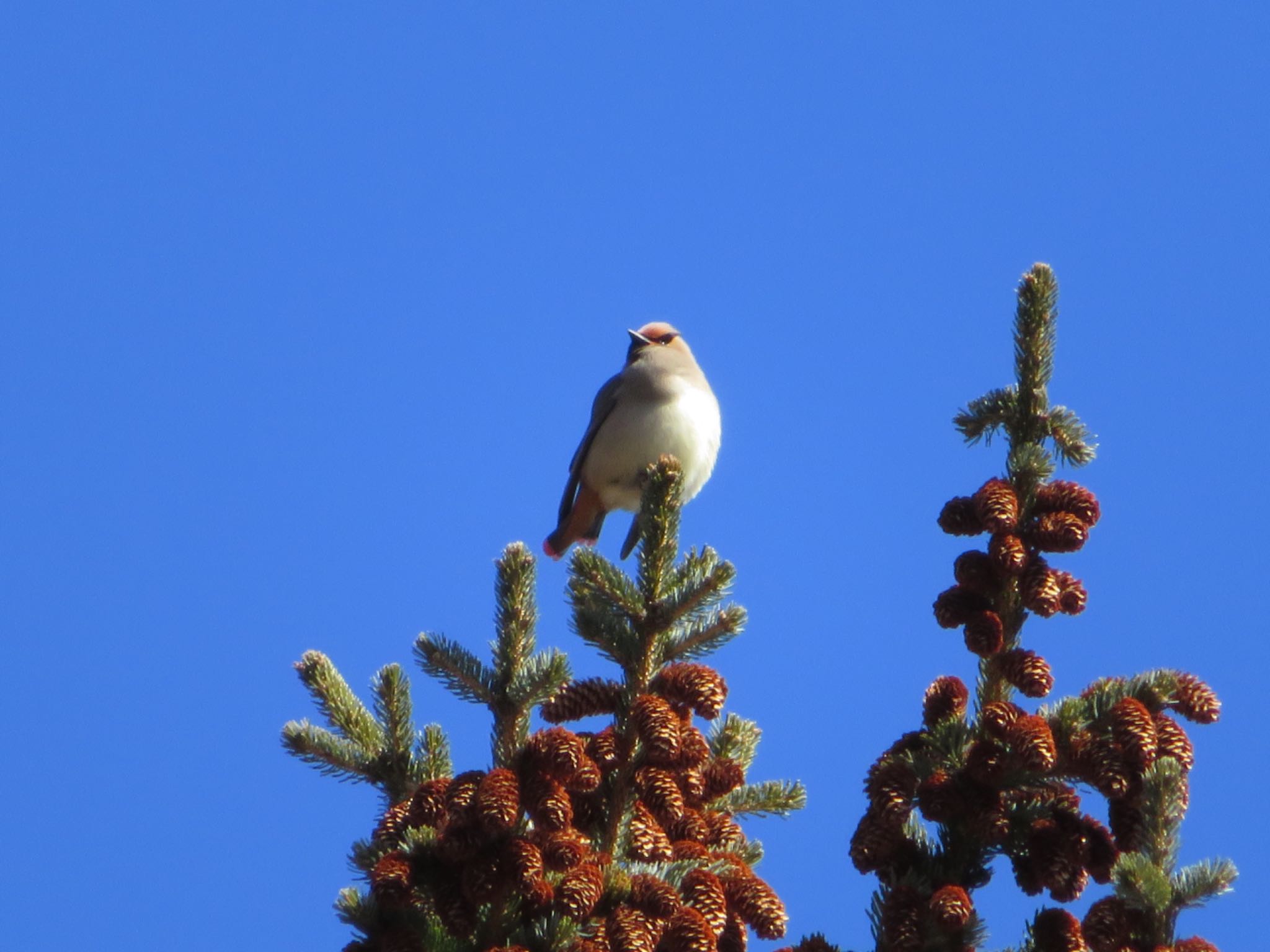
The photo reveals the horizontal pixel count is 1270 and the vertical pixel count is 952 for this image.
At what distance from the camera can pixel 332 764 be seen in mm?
3156

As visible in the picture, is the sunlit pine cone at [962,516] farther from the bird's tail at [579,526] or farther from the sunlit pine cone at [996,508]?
the bird's tail at [579,526]

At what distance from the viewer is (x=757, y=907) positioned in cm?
273

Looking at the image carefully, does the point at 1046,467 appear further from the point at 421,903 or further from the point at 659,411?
the point at 659,411

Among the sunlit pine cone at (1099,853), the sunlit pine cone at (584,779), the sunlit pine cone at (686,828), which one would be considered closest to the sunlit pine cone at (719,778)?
the sunlit pine cone at (686,828)

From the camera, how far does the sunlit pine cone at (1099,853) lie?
2.72m

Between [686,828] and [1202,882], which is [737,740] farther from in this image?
[1202,882]

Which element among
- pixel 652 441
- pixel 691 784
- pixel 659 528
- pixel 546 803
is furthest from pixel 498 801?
pixel 652 441

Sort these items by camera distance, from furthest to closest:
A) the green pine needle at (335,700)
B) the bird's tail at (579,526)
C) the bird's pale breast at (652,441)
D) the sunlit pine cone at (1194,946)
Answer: the bird's tail at (579,526), the bird's pale breast at (652,441), the green pine needle at (335,700), the sunlit pine cone at (1194,946)

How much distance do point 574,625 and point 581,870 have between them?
24.3 inches

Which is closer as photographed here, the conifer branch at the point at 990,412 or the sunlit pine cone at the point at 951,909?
the sunlit pine cone at the point at 951,909

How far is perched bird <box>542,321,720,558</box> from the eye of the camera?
6551 mm

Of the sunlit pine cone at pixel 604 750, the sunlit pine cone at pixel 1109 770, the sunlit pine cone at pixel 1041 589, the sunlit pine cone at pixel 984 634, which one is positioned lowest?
the sunlit pine cone at pixel 1109 770

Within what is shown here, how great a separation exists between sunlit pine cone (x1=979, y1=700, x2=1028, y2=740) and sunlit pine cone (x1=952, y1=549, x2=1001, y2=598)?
315 millimetres

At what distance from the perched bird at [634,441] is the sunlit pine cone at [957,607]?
3235 millimetres
